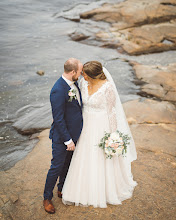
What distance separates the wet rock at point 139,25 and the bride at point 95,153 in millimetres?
9837

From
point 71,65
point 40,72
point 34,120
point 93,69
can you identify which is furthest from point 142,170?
point 40,72

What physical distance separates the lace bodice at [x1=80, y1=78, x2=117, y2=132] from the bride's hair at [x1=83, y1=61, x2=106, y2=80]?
16 cm

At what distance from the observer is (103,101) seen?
2.77 meters

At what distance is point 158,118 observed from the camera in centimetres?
567

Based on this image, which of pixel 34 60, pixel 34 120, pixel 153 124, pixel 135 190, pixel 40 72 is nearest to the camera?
pixel 135 190

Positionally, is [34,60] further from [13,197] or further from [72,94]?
[72,94]

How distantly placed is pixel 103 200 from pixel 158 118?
3.33 m

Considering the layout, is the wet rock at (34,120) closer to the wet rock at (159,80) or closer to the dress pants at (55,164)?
the dress pants at (55,164)

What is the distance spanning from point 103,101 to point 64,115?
1.72 feet

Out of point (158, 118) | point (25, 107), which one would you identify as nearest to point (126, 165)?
point (158, 118)

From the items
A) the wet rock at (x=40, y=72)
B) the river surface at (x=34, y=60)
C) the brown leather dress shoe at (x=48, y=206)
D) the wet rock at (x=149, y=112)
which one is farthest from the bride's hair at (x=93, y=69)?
the wet rock at (x=40, y=72)

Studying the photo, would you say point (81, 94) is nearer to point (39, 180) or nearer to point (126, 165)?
point (126, 165)

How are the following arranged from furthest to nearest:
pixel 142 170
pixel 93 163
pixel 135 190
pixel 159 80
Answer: pixel 159 80 < pixel 142 170 < pixel 135 190 < pixel 93 163

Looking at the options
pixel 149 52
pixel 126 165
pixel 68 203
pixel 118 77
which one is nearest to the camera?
pixel 68 203
